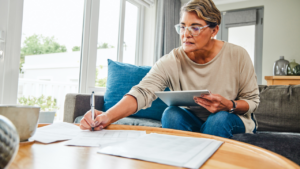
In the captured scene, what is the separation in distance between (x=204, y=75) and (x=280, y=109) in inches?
29.2

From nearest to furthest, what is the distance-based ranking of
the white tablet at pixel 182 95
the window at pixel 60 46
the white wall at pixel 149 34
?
1. the white tablet at pixel 182 95
2. the window at pixel 60 46
3. the white wall at pixel 149 34

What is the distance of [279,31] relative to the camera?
3334 mm

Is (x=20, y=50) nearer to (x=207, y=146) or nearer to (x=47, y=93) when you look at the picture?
(x=47, y=93)

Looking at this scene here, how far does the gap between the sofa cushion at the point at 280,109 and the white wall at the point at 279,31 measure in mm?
1889

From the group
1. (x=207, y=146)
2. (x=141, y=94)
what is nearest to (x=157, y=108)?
(x=141, y=94)

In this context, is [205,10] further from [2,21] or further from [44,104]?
[44,104]

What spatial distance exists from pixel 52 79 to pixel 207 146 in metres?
1.91

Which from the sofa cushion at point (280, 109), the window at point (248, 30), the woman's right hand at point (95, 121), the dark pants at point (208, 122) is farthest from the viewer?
the window at point (248, 30)


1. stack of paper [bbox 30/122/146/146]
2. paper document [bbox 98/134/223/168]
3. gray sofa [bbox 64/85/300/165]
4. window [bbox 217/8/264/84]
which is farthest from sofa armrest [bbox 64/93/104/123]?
window [bbox 217/8/264/84]

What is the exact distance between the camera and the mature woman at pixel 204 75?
44.7 inches

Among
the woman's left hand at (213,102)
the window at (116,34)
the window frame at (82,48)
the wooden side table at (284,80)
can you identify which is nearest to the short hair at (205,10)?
the woman's left hand at (213,102)

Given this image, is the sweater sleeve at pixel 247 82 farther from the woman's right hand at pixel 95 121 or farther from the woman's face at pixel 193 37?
the woman's right hand at pixel 95 121

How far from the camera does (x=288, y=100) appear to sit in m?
1.61

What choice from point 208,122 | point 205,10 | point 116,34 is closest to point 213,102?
point 208,122
